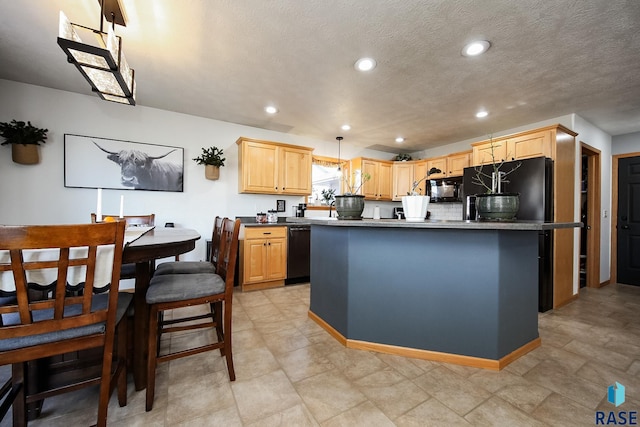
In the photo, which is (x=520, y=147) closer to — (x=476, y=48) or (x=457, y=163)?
(x=457, y=163)

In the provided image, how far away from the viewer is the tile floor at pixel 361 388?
4.54 ft

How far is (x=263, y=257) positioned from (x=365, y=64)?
2722 mm

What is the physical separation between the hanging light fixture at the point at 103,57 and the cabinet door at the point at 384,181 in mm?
4313

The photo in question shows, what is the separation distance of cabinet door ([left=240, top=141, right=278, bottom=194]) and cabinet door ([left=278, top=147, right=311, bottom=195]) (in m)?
0.14

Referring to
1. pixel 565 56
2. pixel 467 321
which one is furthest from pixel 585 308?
pixel 565 56

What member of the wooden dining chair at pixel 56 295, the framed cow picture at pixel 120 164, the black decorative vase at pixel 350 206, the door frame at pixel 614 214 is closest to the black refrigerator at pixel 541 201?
the black decorative vase at pixel 350 206

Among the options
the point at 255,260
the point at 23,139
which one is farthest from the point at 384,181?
the point at 23,139

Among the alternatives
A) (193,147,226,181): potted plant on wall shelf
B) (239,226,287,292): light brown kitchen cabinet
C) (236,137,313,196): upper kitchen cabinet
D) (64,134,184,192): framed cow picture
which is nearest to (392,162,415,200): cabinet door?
(236,137,313,196): upper kitchen cabinet

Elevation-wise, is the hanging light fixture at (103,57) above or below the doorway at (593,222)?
above

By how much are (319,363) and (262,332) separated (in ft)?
2.35

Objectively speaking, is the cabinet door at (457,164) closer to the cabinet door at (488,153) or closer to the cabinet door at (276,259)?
the cabinet door at (488,153)

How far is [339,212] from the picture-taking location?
231 centimetres

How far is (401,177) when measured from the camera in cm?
550

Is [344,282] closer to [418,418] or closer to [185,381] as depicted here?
[418,418]
